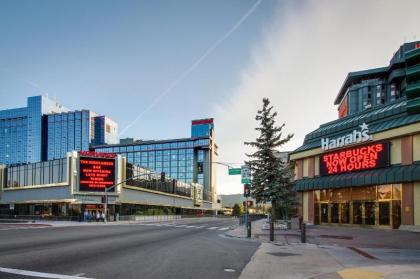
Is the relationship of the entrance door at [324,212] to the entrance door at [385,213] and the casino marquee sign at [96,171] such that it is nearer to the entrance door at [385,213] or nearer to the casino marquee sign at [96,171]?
the entrance door at [385,213]

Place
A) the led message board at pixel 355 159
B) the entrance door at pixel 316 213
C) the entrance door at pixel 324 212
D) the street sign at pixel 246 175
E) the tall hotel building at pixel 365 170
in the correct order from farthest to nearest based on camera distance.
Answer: the entrance door at pixel 316 213 < the entrance door at pixel 324 212 < the led message board at pixel 355 159 < the street sign at pixel 246 175 < the tall hotel building at pixel 365 170

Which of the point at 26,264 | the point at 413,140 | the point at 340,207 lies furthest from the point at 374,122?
the point at 26,264

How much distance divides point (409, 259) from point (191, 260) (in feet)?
26.7

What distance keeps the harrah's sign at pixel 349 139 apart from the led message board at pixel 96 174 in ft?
125

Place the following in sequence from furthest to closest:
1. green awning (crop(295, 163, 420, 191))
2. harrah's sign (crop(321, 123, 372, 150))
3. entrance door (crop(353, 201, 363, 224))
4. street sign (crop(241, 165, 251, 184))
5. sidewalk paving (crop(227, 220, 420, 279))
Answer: entrance door (crop(353, 201, 363, 224)) → harrah's sign (crop(321, 123, 372, 150)) → street sign (crop(241, 165, 251, 184)) → green awning (crop(295, 163, 420, 191)) → sidewalk paving (crop(227, 220, 420, 279))

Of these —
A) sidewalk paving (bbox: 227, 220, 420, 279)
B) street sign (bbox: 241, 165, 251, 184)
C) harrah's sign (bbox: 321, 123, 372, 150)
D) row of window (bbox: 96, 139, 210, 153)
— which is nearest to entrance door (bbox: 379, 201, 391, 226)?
harrah's sign (bbox: 321, 123, 372, 150)

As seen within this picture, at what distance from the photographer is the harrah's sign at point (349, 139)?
36.6 m

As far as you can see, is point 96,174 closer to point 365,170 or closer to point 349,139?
point 349,139

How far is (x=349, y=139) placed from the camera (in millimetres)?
38469

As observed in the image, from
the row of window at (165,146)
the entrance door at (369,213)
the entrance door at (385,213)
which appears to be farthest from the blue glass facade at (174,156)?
the entrance door at (385,213)

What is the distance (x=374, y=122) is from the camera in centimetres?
3712

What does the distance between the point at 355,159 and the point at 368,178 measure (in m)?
3.12

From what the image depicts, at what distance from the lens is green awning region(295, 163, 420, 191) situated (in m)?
31.5

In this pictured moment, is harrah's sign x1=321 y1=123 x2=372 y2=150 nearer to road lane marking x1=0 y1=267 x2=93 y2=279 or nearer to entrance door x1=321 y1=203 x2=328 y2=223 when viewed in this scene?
entrance door x1=321 y1=203 x2=328 y2=223
